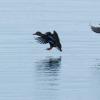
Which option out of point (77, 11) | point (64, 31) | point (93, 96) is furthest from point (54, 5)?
point (93, 96)

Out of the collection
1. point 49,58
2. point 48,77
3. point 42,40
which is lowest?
point 48,77

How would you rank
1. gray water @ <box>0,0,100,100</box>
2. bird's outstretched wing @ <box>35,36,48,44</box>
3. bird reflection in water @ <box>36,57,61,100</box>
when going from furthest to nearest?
bird's outstretched wing @ <box>35,36,48,44</box>, gray water @ <box>0,0,100,100</box>, bird reflection in water @ <box>36,57,61,100</box>

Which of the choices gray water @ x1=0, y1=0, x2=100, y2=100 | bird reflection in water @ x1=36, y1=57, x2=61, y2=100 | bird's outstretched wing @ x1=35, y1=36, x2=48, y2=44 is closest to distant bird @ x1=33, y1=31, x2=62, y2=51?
bird's outstretched wing @ x1=35, y1=36, x2=48, y2=44

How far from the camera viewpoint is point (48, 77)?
18609 mm

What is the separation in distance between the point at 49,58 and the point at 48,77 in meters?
2.62

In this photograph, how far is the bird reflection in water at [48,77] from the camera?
17000mm

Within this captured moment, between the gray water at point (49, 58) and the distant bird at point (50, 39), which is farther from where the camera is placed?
the distant bird at point (50, 39)

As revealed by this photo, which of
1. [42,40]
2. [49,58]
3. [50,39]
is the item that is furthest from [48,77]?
[50,39]

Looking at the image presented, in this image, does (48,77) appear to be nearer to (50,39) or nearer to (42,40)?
(42,40)

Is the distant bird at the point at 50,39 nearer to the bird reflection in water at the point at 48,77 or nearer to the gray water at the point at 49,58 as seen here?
the gray water at the point at 49,58

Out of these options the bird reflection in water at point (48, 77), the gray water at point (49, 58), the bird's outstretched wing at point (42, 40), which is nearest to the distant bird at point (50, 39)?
the bird's outstretched wing at point (42, 40)

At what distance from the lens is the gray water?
17.2 m

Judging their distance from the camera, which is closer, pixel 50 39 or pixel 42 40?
pixel 42 40

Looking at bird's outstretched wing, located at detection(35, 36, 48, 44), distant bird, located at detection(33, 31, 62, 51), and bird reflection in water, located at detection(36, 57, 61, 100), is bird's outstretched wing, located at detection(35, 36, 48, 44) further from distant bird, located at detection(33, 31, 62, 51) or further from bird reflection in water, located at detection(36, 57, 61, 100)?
bird reflection in water, located at detection(36, 57, 61, 100)
